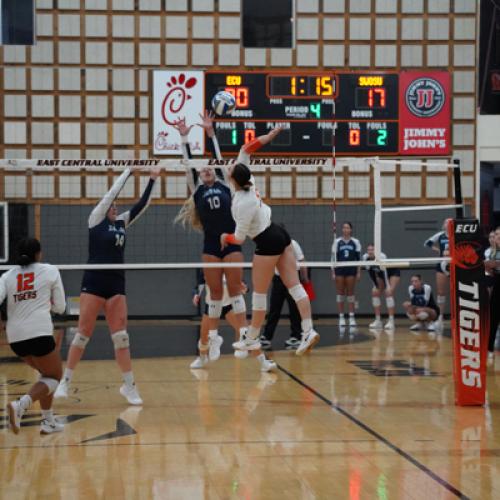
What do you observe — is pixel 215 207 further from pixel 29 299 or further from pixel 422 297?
pixel 422 297

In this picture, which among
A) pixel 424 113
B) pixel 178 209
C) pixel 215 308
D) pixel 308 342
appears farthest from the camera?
pixel 178 209

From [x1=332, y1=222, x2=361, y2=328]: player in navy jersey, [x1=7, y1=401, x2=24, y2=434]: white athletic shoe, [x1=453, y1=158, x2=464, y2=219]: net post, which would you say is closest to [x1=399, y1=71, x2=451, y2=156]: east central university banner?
[x1=332, y1=222, x2=361, y2=328]: player in navy jersey

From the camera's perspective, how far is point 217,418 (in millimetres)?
8445

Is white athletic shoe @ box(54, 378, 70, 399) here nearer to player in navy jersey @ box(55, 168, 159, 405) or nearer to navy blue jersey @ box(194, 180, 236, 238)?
player in navy jersey @ box(55, 168, 159, 405)

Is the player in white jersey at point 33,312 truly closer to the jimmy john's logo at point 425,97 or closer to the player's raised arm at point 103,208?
the player's raised arm at point 103,208

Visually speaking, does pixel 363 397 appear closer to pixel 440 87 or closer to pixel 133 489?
pixel 133 489

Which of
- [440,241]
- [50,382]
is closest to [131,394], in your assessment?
[50,382]

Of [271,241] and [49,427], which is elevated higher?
[271,241]

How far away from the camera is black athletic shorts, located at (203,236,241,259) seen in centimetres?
1055

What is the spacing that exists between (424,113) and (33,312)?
1286cm

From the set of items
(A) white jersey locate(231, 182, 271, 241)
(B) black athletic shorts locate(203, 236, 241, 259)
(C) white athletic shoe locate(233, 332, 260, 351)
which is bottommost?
(C) white athletic shoe locate(233, 332, 260, 351)

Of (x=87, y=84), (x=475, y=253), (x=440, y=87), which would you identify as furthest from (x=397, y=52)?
(x=475, y=253)

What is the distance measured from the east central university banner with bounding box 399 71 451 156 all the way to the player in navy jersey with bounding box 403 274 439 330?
2.56 metres

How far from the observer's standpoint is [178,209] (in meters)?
20.0
